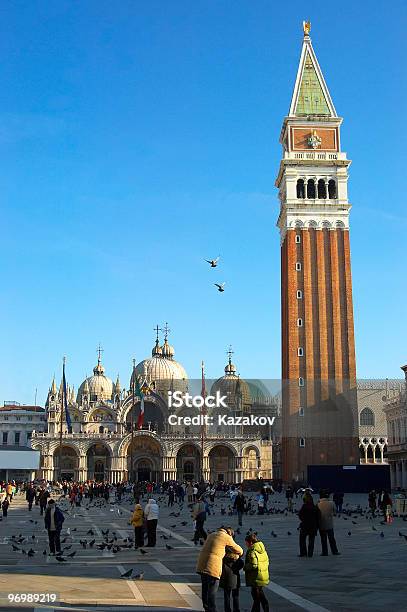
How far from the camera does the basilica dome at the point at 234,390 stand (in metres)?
95.5

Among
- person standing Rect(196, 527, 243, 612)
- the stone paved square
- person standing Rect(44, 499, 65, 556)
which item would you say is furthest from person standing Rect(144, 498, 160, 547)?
person standing Rect(196, 527, 243, 612)

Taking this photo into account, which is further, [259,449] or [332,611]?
[259,449]

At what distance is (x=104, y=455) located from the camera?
91.8m

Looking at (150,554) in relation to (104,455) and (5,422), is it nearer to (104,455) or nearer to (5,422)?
(104,455)

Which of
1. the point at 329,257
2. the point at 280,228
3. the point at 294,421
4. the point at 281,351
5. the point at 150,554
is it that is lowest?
the point at 150,554

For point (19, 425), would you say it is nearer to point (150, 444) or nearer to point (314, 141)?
point (150, 444)

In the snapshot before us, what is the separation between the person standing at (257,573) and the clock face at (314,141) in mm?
67627

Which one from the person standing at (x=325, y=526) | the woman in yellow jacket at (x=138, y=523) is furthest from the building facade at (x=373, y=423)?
the person standing at (x=325, y=526)

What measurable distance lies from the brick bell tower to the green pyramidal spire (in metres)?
0.10

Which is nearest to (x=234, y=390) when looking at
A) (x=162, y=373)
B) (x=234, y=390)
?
(x=234, y=390)

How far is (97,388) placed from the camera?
105 m

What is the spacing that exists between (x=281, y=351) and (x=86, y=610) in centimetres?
6564

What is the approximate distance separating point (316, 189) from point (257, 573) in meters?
65.4

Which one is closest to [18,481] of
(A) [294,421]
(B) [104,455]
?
(B) [104,455]
